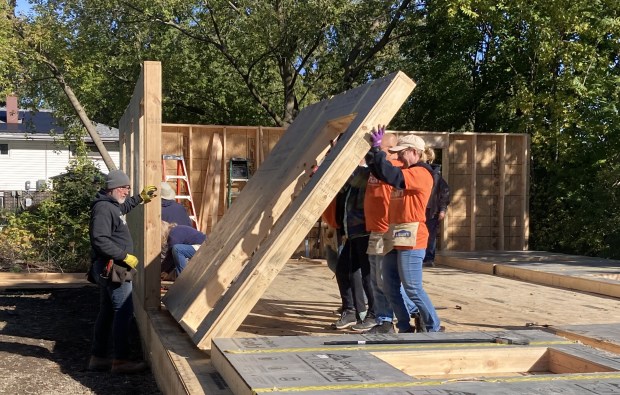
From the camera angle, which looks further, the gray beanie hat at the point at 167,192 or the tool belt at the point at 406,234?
the gray beanie hat at the point at 167,192

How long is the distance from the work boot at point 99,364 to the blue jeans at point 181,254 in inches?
81.6

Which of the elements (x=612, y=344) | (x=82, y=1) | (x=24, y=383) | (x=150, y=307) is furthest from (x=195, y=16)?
(x=612, y=344)

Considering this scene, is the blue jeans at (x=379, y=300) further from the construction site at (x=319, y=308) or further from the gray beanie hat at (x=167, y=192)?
the gray beanie hat at (x=167, y=192)

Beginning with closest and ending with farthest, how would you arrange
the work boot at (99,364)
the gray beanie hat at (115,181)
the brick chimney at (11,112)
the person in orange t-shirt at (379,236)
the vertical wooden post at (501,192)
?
the person in orange t-shirt at (379,236)
the gray beanie hat at (115,181)
the work boot at (99,364)
the vertical wooden post at (501,192)
the brick chimney at (11,112)

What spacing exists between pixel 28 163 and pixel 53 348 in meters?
32.3

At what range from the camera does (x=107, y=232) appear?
21.6ft

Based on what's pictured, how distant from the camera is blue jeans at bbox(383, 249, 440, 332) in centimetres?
589

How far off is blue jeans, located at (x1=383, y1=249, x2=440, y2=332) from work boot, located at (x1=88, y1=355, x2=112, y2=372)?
2.67m

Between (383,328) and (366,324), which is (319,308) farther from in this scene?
(383,328)

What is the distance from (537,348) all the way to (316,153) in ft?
8.28

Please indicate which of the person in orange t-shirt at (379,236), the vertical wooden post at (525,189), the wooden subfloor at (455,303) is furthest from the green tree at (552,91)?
the person in orange t-shirt at (379,236)

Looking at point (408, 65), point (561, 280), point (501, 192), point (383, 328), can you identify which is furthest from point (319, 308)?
point (408, 65)

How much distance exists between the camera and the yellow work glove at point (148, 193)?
24.0 feet

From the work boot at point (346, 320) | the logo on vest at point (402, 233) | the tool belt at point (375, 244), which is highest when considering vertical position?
the logo on vest at point (402, 233)
